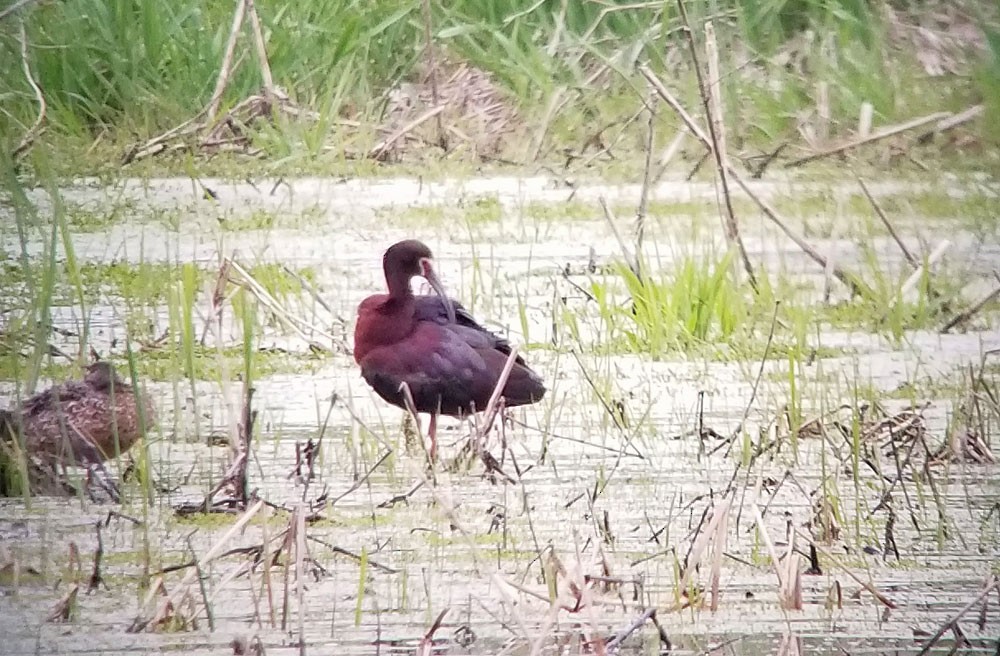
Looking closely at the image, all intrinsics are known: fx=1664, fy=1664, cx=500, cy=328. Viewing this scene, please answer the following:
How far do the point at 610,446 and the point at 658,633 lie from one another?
0.29 meters

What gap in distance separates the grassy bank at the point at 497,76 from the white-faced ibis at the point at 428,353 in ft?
0.60

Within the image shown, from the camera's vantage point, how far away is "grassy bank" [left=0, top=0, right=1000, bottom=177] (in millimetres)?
2438

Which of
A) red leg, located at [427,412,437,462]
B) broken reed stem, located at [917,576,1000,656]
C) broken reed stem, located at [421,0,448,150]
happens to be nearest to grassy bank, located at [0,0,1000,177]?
broken reed stem, located at [421,0,448,150]

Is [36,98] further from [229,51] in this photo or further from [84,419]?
[84,419]

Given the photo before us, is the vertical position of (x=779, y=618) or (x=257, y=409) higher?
(x=257, y=409)

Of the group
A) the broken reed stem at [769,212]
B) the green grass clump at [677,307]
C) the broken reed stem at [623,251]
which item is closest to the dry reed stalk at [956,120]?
the broken reed stem at [769,212]

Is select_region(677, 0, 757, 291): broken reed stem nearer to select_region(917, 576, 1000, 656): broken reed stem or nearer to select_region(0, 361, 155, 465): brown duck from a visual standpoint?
select_region(917, 576, 1000, 656): broken reed stem

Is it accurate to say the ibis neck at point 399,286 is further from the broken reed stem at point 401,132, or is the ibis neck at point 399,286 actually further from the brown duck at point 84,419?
the brown duck at point 84,419

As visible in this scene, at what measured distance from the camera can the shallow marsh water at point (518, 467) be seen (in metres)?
2.30

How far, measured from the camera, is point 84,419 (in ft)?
7.87

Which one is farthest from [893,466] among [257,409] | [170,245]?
[170,245]

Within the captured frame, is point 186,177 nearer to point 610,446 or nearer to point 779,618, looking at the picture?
point 610,446

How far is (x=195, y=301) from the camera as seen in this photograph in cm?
244

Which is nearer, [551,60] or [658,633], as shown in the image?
[658,633]
